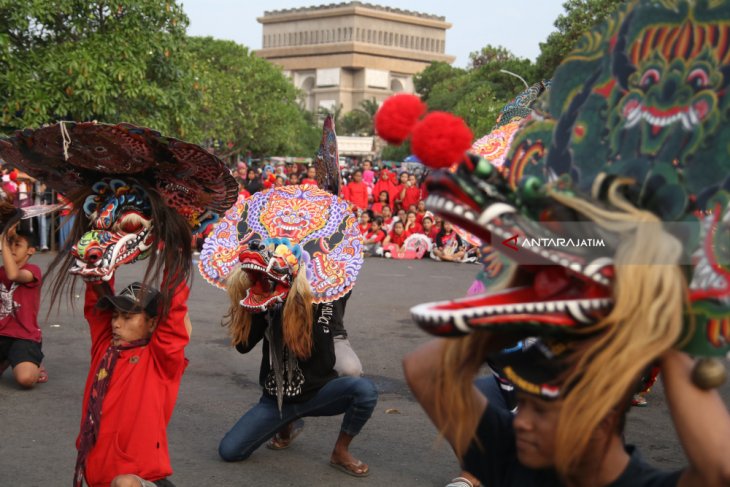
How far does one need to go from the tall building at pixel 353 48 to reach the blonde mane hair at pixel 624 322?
11490cm

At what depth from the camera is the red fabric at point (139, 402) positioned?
3.81 metres

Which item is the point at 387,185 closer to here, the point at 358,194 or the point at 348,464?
the point at 358,194

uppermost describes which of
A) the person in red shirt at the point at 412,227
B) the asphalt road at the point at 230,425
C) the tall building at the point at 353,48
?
the tall building at the point at 353,48

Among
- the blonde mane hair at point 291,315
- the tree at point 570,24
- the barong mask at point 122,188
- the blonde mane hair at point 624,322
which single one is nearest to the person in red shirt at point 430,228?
the tree at point 570,24

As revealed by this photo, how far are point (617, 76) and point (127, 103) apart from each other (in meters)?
13.9

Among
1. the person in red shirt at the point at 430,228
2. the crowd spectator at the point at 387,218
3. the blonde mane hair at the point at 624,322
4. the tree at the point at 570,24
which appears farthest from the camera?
the tree at the point at 570,24

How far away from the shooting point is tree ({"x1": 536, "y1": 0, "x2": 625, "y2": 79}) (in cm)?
2475

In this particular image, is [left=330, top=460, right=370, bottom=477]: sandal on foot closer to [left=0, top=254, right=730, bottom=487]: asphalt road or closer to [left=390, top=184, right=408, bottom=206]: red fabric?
[left=0, top=254, right=730, bottom=487]: asphalt road

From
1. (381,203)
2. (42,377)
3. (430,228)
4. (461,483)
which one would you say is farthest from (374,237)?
(461,483)

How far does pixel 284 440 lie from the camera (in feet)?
19.2

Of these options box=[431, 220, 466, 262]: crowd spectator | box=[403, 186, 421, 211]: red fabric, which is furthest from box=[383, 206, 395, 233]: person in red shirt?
box=[431, 220, 466, 262]: crowd spectator

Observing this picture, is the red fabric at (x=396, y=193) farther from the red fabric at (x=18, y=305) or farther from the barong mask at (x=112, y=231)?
the barong mask at (x=112, y=231)

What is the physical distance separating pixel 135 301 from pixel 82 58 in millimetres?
11083

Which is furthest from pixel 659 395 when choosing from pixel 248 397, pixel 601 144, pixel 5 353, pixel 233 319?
pixel 601 144
